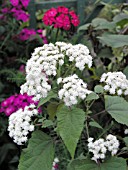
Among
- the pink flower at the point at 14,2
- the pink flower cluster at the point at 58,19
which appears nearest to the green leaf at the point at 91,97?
the pink flower cluster at the point at 58,19

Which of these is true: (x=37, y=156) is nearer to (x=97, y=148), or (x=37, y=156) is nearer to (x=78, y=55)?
(x=97, y=148)

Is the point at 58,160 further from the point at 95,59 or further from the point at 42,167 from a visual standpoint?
the point at 95,59

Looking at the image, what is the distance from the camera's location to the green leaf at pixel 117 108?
4.57 feet

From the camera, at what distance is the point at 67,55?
1485 mm

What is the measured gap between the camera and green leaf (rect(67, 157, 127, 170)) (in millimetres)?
1394

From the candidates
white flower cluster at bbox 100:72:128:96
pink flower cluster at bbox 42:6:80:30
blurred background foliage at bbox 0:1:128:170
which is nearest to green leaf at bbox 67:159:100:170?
white flower cluster at bbox 100:72:128:96

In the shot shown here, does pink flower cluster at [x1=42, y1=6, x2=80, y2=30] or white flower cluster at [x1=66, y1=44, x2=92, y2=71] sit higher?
white flower cluster at [x1=66, y1=44, x2=92, y2=71]

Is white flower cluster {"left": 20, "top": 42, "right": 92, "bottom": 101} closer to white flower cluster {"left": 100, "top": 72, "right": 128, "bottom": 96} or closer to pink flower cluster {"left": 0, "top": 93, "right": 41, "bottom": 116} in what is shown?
white flower cluster {"left": 100, "top": 72, "right": 128, "bottom": 96}

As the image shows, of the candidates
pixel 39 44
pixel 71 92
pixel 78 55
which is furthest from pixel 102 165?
pixel 39 44

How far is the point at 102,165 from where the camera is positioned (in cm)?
141

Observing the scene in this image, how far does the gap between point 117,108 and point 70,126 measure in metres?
0.25

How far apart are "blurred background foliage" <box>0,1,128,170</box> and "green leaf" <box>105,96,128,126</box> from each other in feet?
2.01

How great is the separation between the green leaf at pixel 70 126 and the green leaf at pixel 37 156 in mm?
146

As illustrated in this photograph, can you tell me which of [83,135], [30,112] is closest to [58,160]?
[83,135]
